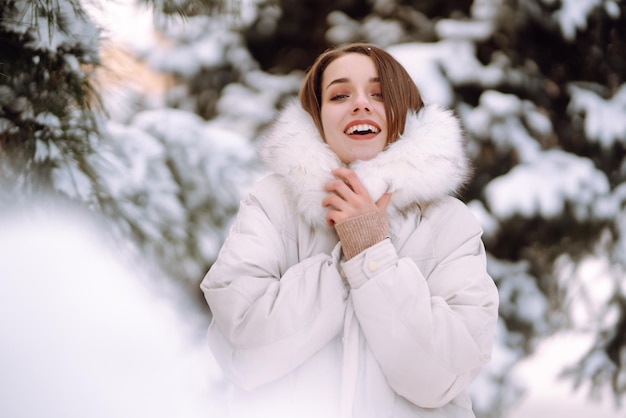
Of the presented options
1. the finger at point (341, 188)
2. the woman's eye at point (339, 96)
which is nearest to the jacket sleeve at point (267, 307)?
the finger at point (341, 188)

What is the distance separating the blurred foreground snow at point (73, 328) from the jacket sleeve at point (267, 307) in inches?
8.4

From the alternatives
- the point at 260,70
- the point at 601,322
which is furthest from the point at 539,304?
the point at 260,70

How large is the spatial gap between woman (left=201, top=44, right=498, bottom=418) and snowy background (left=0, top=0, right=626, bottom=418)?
0.29 meters

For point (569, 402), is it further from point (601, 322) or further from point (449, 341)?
point (449, 341)

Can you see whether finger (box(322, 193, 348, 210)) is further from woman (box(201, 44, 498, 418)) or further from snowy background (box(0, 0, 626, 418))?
snowy background (box(0, 0, 626, 418))

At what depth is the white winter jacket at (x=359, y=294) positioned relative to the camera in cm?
120

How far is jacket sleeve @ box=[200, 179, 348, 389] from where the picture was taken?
1.21 m

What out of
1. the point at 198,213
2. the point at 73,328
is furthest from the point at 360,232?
the point at 198,213

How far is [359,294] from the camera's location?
1.21 meters

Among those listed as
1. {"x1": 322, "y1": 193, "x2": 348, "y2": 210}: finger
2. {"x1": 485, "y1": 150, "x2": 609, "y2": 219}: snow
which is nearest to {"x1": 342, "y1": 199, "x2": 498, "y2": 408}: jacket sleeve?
{"x1": 322, "y1": 193, "x2": 348, "y2": 210}: finger

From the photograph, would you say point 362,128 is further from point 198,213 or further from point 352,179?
point 198,213

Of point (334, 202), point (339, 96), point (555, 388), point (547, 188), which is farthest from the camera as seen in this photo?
point (555, 388)

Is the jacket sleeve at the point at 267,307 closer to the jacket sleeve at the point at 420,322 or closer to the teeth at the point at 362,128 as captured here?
the jacket sleeve at the point at 420,322

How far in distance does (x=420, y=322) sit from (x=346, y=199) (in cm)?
27
